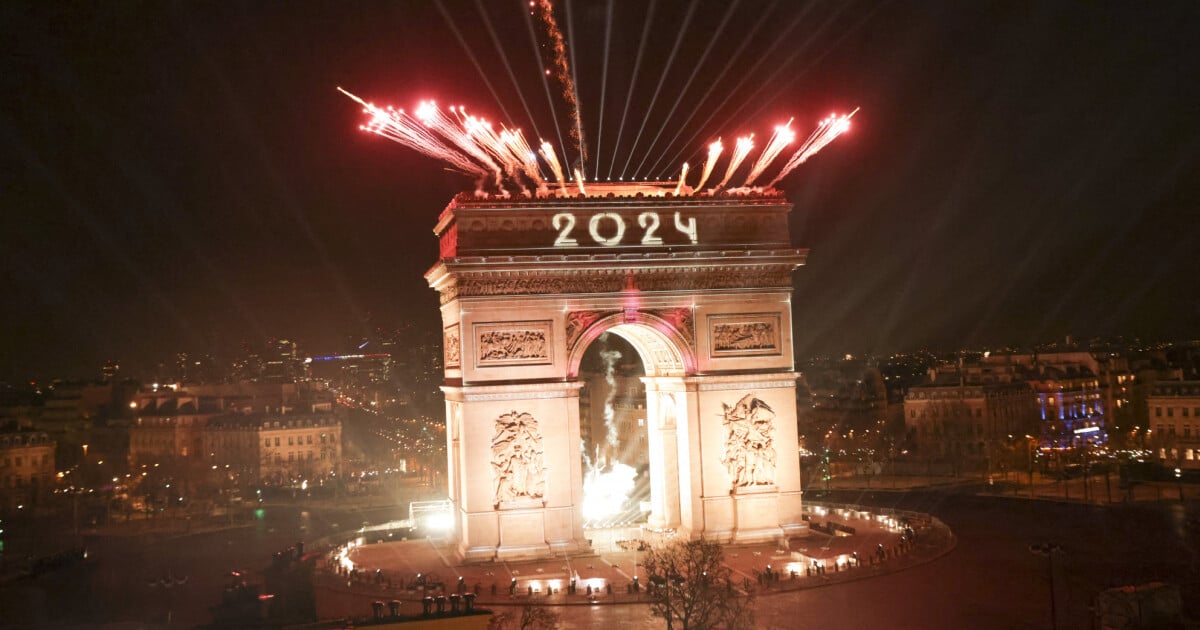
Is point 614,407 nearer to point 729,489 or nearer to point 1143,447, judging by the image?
point 1143,447

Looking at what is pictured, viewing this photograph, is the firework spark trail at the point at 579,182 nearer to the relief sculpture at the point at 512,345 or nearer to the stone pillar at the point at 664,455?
the relief sculpture at the point at 512,345

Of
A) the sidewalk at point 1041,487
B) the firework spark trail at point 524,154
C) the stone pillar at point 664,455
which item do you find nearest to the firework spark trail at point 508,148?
the firework spark trail at point 524,154

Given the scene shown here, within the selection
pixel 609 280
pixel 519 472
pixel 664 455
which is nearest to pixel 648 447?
pixel 664 455

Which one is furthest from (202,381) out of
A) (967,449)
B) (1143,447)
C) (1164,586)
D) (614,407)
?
(1164,586)

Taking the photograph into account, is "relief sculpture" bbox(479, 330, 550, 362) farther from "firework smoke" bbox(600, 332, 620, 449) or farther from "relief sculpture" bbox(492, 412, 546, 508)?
"firework smoke" bbox(600, 332, 620, 449)

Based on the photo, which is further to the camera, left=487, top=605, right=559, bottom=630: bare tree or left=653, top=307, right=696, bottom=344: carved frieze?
left=653, top=307, right=696, bottom=344: carved frieze

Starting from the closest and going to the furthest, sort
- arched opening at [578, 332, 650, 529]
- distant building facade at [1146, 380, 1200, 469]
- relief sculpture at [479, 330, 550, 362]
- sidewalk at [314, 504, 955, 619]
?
sidewalk at [314, 504, 955, 619] → relief sculpture at [479, 330, 550, 362] → distant building facade at [1146, 380, 1200, 469] → arched opening at [578, 332, 650, 529]

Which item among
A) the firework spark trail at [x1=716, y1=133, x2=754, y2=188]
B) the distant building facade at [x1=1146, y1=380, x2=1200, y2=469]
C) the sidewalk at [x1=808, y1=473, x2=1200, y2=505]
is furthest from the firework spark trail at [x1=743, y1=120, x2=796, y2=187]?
the distant building facade at [x1=1146, y1=380, x2=1200, y2=469]
